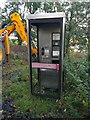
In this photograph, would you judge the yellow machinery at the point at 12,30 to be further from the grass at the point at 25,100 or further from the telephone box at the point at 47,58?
the telephone box at the point at 47,58

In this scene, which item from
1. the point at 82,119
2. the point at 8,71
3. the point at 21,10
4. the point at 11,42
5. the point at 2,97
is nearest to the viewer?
the point at 82,119

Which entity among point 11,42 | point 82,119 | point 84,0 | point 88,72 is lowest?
point 82,119

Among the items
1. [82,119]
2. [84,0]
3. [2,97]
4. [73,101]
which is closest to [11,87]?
[2,97]

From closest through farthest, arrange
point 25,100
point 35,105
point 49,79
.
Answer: point 35,105 → point 25,100 → point 49,79

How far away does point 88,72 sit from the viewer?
9.42 feet

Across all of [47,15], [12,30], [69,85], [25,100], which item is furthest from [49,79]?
[12,30]

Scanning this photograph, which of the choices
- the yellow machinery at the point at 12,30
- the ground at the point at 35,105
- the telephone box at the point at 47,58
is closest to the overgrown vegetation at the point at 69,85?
the ground at the point at 35,105

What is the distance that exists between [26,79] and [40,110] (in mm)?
1377

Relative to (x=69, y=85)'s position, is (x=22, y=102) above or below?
below

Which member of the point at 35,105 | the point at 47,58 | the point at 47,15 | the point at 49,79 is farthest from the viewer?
the point at 49,79

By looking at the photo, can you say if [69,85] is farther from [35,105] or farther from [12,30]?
[12,30]

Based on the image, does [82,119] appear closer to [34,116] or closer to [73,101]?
[73,101]

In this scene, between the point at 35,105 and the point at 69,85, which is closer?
the point at 35,105

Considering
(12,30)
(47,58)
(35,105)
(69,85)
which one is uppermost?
(12,30)
